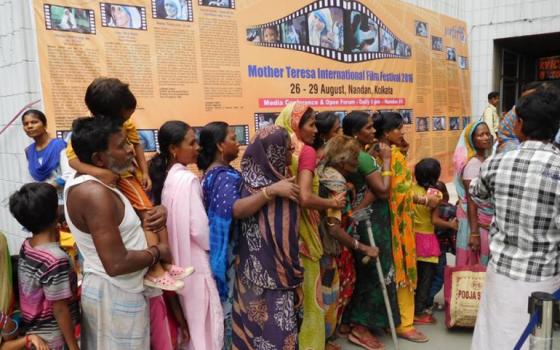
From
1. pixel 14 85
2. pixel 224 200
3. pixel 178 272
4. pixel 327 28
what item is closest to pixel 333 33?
pixel 327 28

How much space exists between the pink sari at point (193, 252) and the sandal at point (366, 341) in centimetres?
118

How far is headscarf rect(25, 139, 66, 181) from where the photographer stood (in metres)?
3.33

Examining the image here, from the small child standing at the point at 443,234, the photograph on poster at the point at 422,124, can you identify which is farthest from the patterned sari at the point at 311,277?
the photograph on poster at the point at 422,124

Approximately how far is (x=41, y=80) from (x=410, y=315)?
3312 millimetres

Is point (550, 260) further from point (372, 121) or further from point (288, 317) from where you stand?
point (372, 121)

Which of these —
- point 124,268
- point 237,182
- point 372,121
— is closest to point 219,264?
point 237,182

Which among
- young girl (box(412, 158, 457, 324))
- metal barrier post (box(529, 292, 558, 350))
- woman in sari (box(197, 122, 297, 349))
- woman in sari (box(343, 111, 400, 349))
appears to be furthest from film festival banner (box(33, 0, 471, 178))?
metal barrier post (box(529, 292, 558, 350))

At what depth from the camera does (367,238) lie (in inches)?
111

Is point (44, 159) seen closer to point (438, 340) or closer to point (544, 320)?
point (438, 340)

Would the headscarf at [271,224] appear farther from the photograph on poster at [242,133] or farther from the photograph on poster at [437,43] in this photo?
the photograph on poster at [437,43]

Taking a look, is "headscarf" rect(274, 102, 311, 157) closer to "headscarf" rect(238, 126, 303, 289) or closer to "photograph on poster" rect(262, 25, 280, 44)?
"headscarf" rect(238, 126, 303, 289)

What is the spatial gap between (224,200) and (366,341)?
5.12ft

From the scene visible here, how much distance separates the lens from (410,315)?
10.2ft

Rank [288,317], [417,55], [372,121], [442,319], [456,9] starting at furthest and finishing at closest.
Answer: [456,9] < [417,55] < [442,319] < [372,121] < [288,317]
